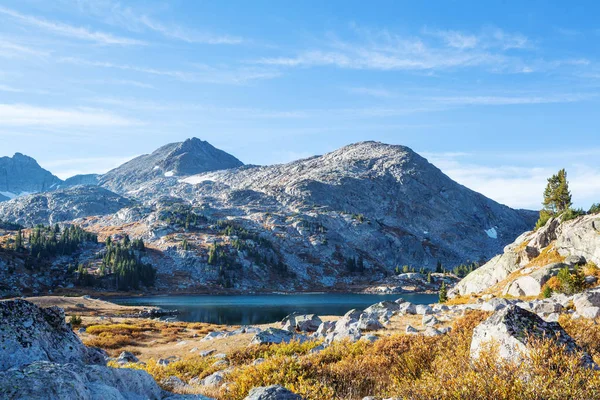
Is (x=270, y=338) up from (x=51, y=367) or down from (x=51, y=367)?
down

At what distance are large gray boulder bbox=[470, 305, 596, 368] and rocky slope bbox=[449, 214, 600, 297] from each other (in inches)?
1504

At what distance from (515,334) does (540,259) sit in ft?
170

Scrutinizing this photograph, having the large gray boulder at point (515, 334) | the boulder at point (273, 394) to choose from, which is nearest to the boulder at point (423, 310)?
the large gray boulder at point (515, 334)

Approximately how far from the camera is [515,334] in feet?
31.0

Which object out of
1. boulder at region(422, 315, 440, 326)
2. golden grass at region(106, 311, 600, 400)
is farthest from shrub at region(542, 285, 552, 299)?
golden grass at region(106, 311, 600, 400)

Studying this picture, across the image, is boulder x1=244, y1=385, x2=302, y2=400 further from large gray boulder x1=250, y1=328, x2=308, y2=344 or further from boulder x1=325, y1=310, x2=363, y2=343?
large gray boulder x1=250, y1=328, x2=308, y2=344

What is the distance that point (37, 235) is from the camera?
195625 mm

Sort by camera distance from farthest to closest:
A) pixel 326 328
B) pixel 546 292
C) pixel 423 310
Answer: pixel 423 310 → pixel 546 292 → pixel 326 328

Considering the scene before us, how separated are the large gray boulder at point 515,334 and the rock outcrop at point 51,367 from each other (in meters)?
6.95

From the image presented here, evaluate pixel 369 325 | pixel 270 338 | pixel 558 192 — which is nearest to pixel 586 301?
pixel 369 325

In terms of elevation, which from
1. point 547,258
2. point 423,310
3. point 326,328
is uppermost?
point 547,258

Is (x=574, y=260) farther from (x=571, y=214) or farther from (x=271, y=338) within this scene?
(x=271, y=338)

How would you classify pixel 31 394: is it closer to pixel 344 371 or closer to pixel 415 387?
pixel 415 387

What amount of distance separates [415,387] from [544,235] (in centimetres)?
6169
